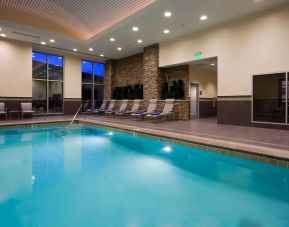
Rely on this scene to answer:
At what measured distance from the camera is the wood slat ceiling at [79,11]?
6.51 m

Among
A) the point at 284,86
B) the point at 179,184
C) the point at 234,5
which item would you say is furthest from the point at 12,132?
the point at 284,86

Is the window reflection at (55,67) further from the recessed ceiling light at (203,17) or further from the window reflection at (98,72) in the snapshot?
the recessed ceiling light at (203,17)

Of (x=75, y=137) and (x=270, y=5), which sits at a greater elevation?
(x=270, y=5)

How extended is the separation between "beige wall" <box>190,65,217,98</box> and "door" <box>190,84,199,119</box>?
0.92 feet

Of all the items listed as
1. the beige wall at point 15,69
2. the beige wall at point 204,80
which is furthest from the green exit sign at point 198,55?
the beige wall at point 15,69

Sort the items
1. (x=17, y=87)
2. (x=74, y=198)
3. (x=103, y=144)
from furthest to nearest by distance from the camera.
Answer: (x=17, y=87), (x=103, y=144), (x=74, y=198)

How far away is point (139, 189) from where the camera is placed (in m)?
2.85

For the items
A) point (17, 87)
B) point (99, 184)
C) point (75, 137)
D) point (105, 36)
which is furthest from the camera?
point (17, 87)

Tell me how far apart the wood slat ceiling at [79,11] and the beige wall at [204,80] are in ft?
13.9

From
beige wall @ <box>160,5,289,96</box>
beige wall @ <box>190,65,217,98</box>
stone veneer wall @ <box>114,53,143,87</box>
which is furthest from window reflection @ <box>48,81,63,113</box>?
beige wall @ <box>160,5,289,96</box>

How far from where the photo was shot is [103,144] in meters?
5.52

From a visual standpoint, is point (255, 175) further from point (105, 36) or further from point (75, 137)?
point (105, 36)

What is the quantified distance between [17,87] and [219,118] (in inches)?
368

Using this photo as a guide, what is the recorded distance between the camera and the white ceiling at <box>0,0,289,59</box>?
607cm
